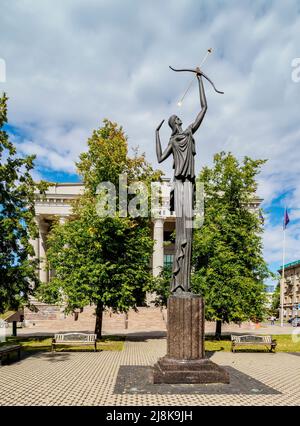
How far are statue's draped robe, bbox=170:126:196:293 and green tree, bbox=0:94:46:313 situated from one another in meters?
9.01

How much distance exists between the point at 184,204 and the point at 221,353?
890cm

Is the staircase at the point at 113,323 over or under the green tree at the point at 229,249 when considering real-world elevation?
under

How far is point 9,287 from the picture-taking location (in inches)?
681

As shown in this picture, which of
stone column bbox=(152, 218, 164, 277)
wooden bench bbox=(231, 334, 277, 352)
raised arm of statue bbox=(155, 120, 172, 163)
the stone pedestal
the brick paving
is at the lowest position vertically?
wooden bench bbox=(231, 334, 277, 352)

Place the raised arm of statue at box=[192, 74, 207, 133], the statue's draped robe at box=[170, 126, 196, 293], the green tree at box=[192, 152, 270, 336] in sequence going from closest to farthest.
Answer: the statue's draped robe at box=[170, 126, 196, 293]
the raised arm of statue at box=[192, 74, 207, 133]
the green tree at box=[192, 152, 270, 336]

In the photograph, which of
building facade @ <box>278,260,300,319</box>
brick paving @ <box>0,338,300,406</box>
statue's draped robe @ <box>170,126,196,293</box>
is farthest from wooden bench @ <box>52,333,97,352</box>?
building facade @ <box>278,260,300,319</box>

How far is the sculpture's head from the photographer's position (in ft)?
34.1

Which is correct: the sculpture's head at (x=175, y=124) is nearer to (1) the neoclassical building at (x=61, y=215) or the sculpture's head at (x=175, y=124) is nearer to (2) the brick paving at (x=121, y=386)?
(2) the brick paving at (x=121, y=386)

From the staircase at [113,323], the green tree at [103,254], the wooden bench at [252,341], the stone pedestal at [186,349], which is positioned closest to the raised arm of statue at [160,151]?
the stone pedestal at [186,349]

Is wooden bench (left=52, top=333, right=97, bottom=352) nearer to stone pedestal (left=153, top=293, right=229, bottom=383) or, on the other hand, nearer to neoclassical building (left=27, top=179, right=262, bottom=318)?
stone pedestal (left=153, top=293, right=229, bottom=383)

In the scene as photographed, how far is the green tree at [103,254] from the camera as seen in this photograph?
18.8m

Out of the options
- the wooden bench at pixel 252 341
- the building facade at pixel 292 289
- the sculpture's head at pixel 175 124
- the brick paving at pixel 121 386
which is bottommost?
the building facade at pixel 292 289
